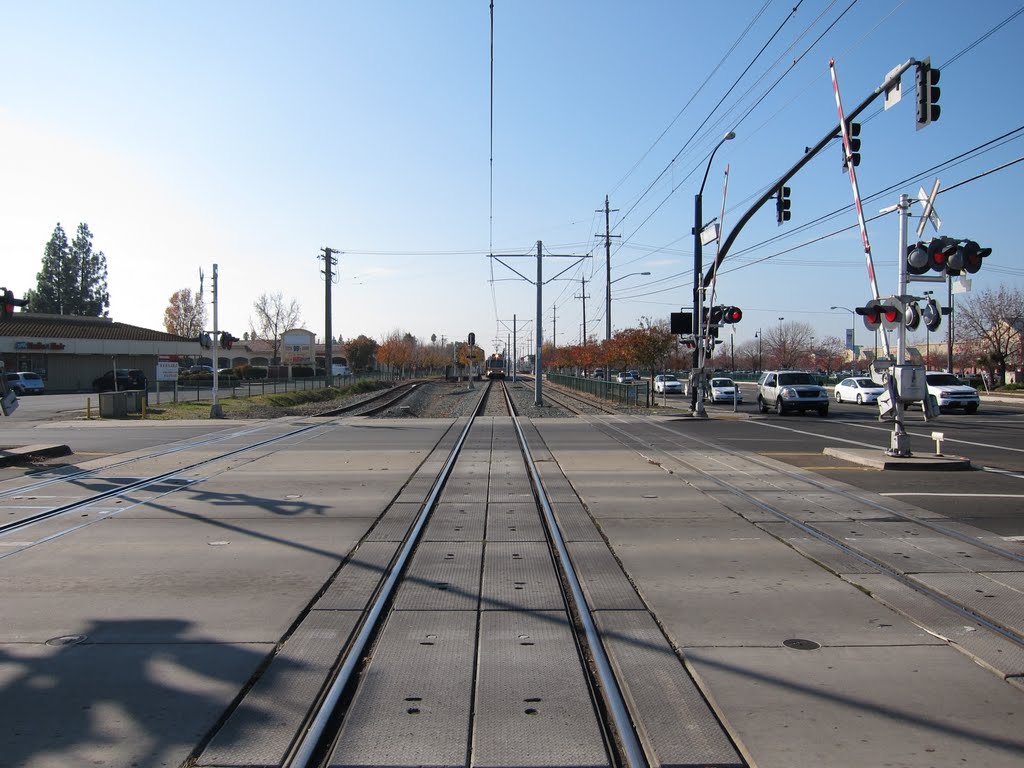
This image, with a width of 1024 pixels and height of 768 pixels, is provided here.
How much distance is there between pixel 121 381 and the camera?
193 ft

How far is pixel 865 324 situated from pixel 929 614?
1122cm

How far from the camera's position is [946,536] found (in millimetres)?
9617

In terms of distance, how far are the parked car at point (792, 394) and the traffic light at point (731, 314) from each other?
16.8 ft

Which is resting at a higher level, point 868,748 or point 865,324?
point 865,324

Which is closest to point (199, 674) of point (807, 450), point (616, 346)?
point (807, 450)

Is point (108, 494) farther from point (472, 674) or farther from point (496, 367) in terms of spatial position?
point (496, 367)

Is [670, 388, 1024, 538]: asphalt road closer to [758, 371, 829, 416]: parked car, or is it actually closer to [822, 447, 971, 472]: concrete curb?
[822, 447, 971, 472]: concrete curb

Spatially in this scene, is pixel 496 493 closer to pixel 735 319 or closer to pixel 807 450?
pixel 807 450

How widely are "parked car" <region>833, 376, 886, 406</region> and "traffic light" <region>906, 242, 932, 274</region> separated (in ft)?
95.2

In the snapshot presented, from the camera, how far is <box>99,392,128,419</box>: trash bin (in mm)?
33094

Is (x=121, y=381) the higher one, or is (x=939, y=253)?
(x=939, y=253)

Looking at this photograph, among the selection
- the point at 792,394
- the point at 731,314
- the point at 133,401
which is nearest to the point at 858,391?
the point at 792,394

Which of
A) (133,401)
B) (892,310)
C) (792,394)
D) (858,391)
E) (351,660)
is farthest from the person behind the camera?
(858,391)

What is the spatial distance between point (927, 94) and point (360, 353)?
375 feet
